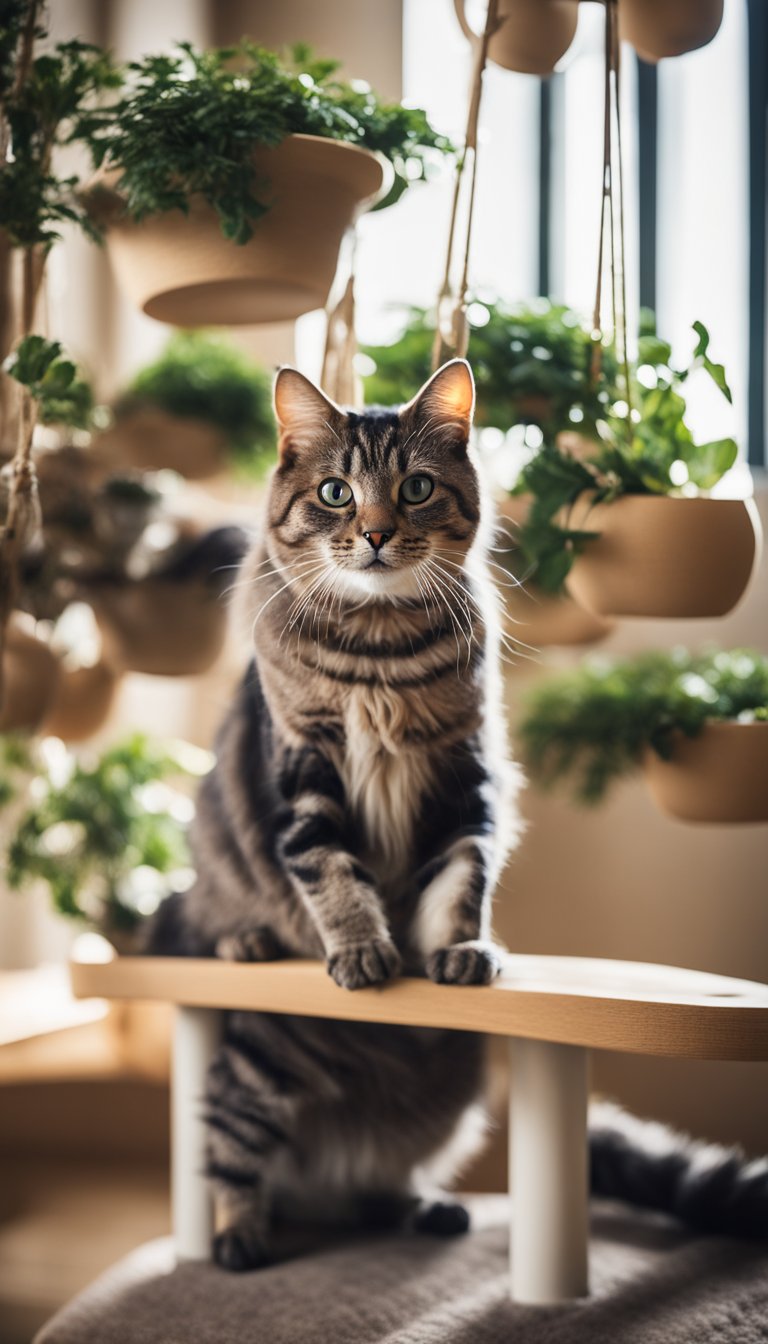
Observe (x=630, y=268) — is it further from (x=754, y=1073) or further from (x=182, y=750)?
(x=754, y=1073)

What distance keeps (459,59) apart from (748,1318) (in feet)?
7.03

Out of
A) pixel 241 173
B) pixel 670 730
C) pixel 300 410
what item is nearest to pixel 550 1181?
pixel 670 730

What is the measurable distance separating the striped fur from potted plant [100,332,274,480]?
0.55m

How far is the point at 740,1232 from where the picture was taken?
1338 mm

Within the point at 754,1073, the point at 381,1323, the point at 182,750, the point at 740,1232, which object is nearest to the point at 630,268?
the point at 182,750

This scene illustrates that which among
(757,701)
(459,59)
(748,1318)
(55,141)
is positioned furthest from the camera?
(459,59)

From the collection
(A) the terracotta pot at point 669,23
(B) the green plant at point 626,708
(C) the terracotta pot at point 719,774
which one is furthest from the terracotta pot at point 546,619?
(A) the terracotta pot at point 669,23

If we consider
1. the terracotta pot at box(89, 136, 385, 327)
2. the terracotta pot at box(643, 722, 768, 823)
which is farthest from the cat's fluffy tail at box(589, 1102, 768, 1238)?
the terracotta pot at box(89, 136, 385, 327)

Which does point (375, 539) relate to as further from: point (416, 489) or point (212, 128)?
point (212, 128)

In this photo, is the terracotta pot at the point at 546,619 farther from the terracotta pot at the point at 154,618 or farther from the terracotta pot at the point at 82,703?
the terracotta pot at the point at 82,703

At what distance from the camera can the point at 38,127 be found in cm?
126

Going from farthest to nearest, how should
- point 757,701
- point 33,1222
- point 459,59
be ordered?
point 459,59
point 33,1222
point 757,701

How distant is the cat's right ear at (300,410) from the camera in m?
1.08

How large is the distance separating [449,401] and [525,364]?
0.38 m
